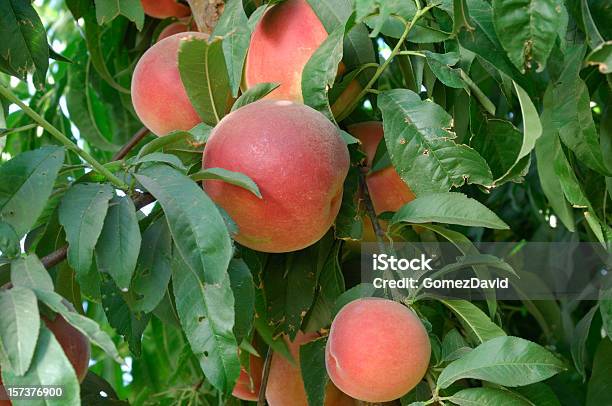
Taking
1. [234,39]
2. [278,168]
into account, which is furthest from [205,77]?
[278,168]

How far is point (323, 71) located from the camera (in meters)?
1.04

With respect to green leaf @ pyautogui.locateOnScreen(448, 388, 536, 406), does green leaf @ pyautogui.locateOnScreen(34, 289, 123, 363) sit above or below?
above

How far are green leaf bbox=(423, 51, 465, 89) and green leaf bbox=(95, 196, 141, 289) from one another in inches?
15.8

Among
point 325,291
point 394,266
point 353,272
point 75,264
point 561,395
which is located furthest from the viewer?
point 561,395

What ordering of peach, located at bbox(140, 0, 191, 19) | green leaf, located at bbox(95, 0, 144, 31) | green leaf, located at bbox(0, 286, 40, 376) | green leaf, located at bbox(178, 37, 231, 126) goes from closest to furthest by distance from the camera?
green leaf, located at bbox(0, 286, 40, 376)
green leaf, located at bbox(178, 37, 231, 126)
green leaf, located at bbox(95, 0, 144, 31)
peach, located at bbox(140, 0, 191, 19)

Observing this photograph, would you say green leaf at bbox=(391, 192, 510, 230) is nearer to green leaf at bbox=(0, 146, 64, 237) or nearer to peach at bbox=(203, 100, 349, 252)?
peach at bbox=(203, 100, 349, 252)

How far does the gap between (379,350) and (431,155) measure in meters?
0.24

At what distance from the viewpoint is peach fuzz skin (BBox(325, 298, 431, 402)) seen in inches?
38.0

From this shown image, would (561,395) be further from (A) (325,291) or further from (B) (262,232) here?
(B) (262,232)

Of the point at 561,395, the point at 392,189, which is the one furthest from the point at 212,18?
the point at 561,395

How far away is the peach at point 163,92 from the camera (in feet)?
4.05

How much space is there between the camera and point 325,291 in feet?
3.94

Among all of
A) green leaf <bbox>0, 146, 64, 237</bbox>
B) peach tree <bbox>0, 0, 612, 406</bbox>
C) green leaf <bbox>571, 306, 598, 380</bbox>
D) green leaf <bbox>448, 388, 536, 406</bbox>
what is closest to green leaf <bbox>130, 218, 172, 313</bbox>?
peach tree <bbox>0, 0, 612, 406</bbox>

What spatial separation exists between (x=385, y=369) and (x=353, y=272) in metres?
0.35
